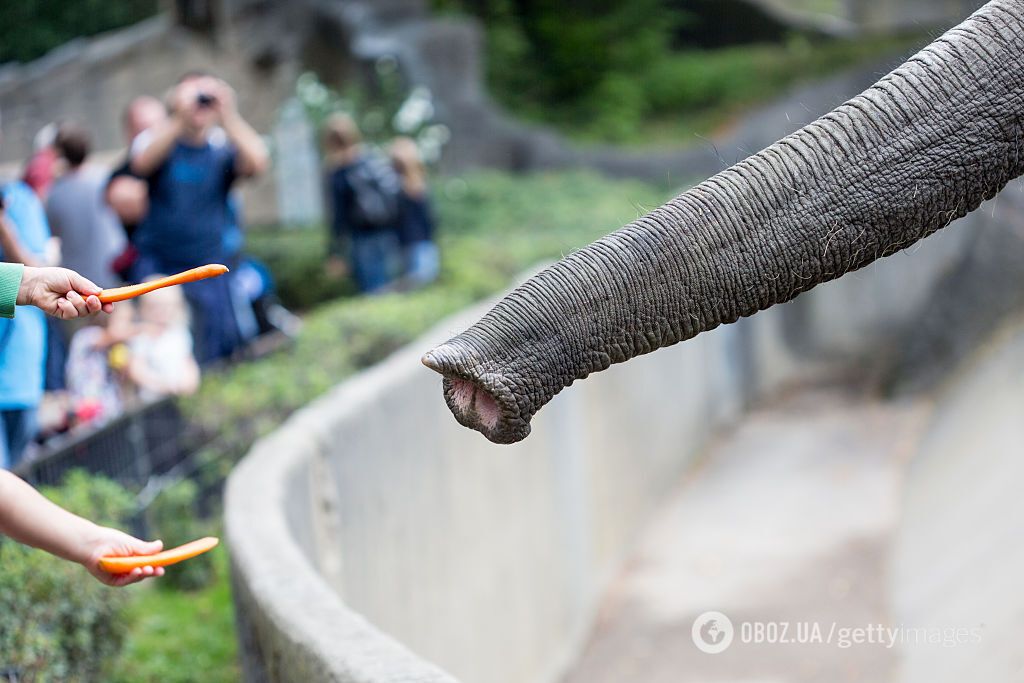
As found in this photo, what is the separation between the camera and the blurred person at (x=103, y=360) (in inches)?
273

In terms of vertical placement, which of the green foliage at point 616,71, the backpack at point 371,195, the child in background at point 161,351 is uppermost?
the child in background at point 161,351

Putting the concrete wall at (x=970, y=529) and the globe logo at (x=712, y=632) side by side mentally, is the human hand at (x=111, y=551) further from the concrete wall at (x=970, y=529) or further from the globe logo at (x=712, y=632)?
the globe logo at (x=712, y=632)

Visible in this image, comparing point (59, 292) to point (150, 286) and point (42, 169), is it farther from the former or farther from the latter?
point (42, 169)

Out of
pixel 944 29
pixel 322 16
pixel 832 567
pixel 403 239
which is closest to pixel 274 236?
pixel 403 239

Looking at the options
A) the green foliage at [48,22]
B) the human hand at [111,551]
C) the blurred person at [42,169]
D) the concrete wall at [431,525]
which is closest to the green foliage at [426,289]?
the concrete wall at [431,525]

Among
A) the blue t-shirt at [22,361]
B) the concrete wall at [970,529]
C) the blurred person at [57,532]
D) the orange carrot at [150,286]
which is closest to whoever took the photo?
the orange carrot at [150,286]

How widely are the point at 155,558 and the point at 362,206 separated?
25.4 feet

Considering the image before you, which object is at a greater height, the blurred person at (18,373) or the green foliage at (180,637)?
the blurred person at (18,373)

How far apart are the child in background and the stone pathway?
289 centimetres

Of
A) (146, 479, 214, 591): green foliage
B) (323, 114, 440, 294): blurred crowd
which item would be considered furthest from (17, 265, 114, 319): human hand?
(323, 114, 440, 294): blurred crowd

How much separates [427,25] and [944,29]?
17.2 meters

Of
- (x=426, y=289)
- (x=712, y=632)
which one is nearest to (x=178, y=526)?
(x=712, y=632)

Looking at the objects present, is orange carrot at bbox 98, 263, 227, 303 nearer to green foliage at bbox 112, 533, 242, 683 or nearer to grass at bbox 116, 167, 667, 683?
grass at bbox 116, 167, 667, 683

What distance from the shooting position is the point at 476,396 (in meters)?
2.81
